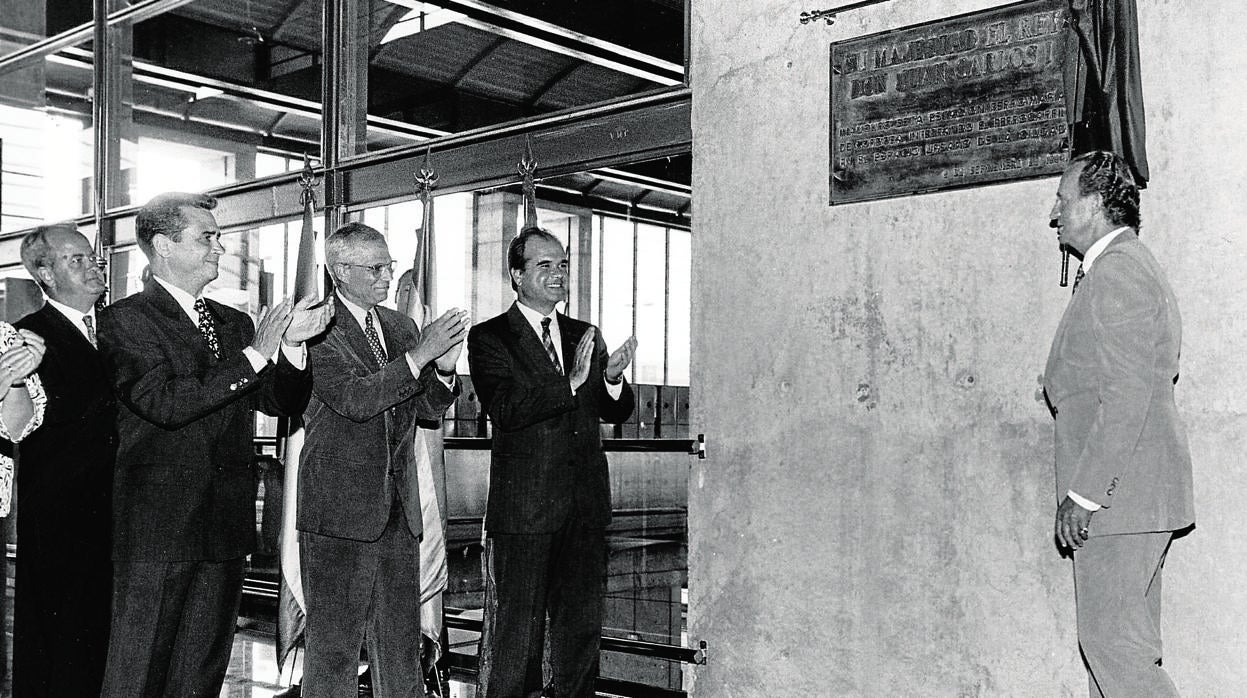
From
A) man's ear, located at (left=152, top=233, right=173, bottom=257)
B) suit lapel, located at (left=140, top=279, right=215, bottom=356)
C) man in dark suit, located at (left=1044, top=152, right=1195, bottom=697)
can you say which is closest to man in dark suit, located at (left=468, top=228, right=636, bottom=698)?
suit lapel, located at (left=140, top=279, right=215, bottom=356)

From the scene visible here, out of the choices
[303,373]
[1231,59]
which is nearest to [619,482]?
[303,373]

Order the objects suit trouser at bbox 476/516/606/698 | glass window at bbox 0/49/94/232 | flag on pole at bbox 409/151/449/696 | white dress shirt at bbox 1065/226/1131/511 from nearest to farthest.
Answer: white dress shirt at bbox 1065/226/1131/511 < suit trouser at bbox 476/516/606/698 < flag on pole at bbox 409/151/449/696 < glass window at bbox 0/49/94/232

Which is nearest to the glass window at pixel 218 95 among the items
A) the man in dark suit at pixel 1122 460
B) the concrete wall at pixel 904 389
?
the concrete wall at pixel 904 389

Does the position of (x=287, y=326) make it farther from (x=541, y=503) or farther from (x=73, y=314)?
(x=541, y=503)

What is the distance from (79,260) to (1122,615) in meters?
3.64

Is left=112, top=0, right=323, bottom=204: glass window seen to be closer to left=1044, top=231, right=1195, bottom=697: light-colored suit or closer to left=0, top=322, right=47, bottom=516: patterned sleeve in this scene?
left=0, top=322, right=47, bottom=516: patterned sleeve

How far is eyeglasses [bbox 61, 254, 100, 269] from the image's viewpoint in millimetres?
4375

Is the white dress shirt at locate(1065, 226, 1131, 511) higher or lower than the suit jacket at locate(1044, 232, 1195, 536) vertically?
higher

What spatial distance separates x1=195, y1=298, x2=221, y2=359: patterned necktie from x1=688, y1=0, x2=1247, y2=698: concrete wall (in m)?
1.69

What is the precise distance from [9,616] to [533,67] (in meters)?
5.62

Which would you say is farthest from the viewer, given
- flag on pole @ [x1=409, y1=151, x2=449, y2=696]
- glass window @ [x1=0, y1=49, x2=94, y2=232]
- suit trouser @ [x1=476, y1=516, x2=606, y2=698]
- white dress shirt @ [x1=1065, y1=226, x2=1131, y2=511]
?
glass window @ [x1=0, y1=49, x2=94, y2=232]

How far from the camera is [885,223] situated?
3.98m

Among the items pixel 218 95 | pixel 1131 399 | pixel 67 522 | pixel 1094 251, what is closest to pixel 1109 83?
pixel 1094 251

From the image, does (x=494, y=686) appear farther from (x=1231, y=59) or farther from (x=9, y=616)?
(x=9, y=616)
